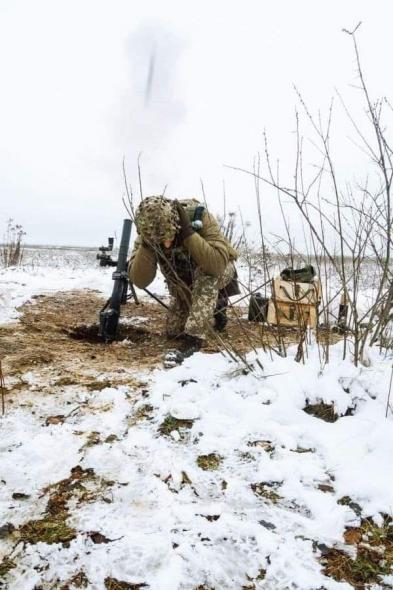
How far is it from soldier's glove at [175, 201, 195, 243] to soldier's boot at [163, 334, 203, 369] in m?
0.80

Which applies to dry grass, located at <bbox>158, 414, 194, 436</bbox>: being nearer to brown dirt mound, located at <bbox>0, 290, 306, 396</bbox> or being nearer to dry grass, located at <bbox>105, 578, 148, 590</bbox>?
brown dirt mound, located at <bbox>0, 290, 306, 396</bbox>

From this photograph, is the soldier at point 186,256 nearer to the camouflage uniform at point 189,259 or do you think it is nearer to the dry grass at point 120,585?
the camouflage uniform at point 189,259

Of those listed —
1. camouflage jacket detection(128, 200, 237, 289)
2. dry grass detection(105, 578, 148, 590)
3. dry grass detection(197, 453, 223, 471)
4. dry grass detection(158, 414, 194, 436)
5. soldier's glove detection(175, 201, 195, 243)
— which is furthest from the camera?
camouflage jacket detection(128, 200, 237, 289)

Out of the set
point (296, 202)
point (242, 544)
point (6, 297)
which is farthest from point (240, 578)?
point (6, 297)

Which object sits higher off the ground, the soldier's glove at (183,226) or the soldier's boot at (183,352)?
the soldier's glove at (183,226)

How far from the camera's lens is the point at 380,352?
2334 mm

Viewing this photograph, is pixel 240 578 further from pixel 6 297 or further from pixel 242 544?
pixel 6 297

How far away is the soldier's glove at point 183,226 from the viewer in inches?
119

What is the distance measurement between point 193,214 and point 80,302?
2.57 metres

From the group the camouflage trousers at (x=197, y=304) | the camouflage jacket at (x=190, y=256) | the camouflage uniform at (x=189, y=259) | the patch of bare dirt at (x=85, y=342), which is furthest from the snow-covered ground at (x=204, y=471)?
the camouflage jacket at (x=190, y=256)

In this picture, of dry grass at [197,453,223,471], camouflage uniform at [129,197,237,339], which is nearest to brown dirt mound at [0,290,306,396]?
camouflage uniform at [129,197,237,339]

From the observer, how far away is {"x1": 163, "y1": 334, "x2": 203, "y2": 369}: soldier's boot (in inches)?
107

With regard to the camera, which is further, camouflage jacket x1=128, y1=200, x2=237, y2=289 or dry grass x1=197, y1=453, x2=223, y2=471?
camouflage jacket x1=128, y1=200, x2=237, y2=289

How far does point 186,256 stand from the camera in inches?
129
